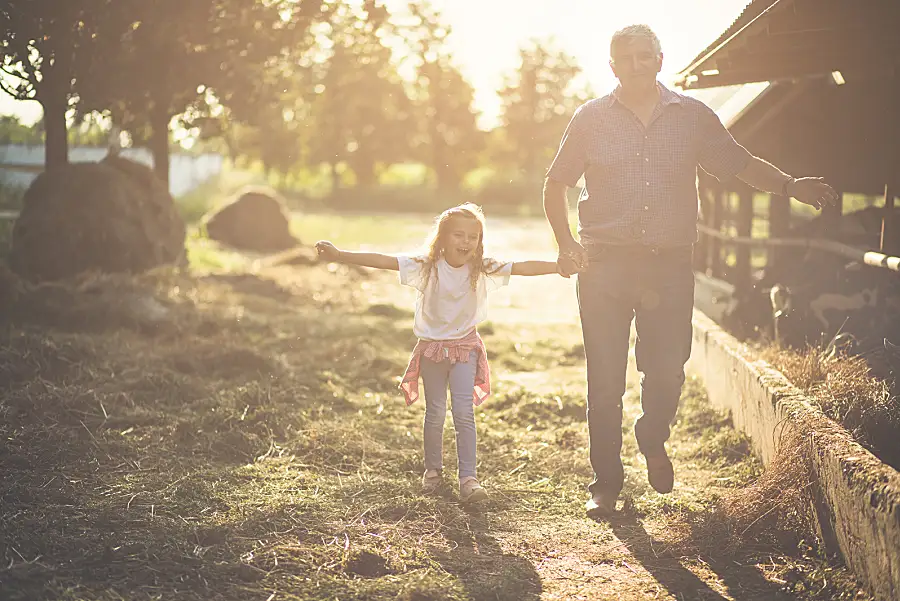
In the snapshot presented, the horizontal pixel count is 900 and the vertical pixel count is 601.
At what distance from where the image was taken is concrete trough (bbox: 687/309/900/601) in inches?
142

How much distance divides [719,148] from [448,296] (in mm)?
1489

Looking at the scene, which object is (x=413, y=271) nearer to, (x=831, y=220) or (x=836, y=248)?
(x=836, y=248)

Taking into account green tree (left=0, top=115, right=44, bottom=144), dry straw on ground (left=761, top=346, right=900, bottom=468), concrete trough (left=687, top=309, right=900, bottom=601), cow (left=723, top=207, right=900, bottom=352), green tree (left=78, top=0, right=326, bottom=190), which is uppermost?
green tree (left=78, top=0, right=326, bottom=190)

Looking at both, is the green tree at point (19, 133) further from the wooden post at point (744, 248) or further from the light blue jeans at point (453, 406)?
the light blue jeans at point (453, 406)

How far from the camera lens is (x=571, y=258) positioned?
4.85m

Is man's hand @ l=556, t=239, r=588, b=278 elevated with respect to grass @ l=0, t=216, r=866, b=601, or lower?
elevated

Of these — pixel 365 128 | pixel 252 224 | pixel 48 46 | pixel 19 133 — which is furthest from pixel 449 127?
pixel 48 46

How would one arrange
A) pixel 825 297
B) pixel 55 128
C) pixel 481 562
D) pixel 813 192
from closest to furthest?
1. pixel 481 562
2. pixel 813 192
3. pixel 825 297
4. pixel 55 128

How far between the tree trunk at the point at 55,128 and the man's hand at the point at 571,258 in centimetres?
761

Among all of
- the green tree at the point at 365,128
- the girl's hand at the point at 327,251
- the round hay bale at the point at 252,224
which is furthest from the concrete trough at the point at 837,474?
the green tree at the point at 365,128

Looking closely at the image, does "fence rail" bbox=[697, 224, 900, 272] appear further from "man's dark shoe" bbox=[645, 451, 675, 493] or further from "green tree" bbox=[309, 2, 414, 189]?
"green tree" bbox=[309, 2, 414, 189]

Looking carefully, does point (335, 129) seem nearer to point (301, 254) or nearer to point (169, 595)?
point (301, 254)

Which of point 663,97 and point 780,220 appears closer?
point 663,97

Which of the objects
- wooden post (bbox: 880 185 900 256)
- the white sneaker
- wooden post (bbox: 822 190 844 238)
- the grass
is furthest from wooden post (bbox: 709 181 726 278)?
the white sneaker
